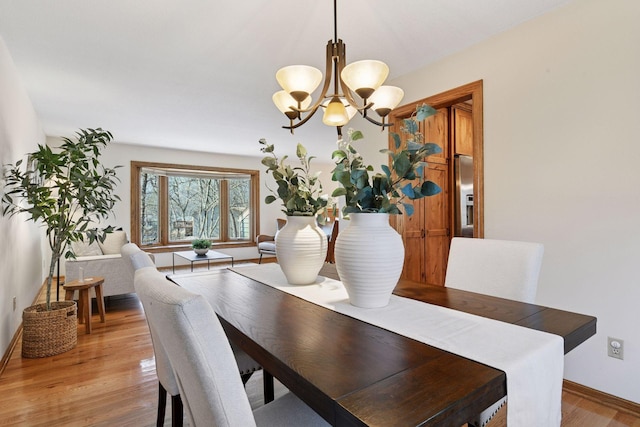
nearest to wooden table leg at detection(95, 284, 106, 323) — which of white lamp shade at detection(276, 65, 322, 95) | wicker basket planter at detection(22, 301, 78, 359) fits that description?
wicker basket planter at detection(22, 301, 78, 359)

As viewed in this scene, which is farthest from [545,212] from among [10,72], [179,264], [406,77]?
[179,264]

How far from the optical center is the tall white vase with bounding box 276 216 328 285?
1525mm

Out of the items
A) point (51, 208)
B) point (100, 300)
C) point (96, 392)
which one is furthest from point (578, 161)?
point (100, 300)

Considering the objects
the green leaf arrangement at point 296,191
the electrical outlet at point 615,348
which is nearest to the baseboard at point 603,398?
the electrical outlet at point 615,348

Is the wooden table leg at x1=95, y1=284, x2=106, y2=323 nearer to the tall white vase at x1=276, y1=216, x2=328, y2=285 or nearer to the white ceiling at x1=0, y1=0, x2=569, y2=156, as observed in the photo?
the white ceiling at x1=0, y1=0, x2=569, y2=156

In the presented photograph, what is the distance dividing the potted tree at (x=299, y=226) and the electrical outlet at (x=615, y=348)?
1.73 m

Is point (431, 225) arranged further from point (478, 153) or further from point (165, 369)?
point (165, 369)

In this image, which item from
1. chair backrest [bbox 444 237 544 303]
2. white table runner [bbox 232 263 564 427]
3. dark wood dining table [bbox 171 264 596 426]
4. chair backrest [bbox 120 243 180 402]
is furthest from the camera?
chair backrest [bbox 444 237 544 303]

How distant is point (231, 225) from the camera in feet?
24.6

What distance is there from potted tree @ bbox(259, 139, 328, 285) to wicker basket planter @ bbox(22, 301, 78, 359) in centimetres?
220

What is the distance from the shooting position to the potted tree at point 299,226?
153 cm

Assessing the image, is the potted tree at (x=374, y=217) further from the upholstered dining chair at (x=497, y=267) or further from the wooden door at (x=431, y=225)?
the wooden door at (x=431, y=225)

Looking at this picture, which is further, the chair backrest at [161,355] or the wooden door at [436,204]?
the wooden door at [436,204]

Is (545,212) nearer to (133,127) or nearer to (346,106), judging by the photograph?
(346,106)
